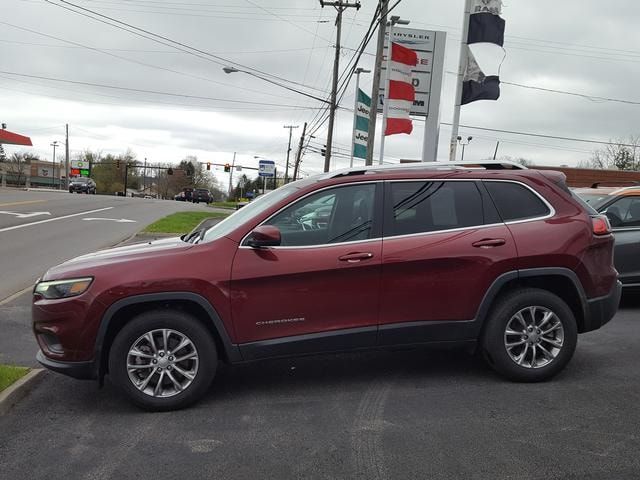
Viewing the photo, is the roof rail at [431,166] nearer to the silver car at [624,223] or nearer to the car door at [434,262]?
the car door at [434,262]

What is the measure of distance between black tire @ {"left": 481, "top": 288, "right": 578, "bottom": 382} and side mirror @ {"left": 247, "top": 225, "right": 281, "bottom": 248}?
1943 millimetres

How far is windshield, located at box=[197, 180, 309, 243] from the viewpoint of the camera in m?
4.59

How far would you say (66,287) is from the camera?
13.8 ft

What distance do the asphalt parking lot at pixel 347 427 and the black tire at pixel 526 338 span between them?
13cm

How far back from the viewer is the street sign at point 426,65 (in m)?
22.7

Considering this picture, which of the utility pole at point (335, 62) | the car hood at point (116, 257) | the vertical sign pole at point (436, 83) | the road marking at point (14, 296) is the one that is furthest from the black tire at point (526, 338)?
the utility pole at point (335, 62)

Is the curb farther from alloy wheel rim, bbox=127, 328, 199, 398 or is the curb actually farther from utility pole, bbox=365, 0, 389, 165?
utility pole, bbox=365, 0, 389, 165

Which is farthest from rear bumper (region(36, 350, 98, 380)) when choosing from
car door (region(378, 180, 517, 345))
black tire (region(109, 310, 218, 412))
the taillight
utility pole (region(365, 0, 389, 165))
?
utility pole (region(365, 0, 389, 165))

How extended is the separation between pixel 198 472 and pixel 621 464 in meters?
2.54

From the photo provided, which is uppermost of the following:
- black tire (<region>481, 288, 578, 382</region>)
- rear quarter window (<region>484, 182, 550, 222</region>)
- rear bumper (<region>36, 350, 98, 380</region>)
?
rear quarter window (<region>484, 182, 550, 222</region>)

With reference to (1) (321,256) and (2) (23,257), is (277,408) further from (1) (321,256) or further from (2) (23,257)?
(2) (23,257)

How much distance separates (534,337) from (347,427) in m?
1.86

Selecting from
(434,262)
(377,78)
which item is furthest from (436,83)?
(434,262)

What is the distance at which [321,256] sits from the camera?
439 cm
